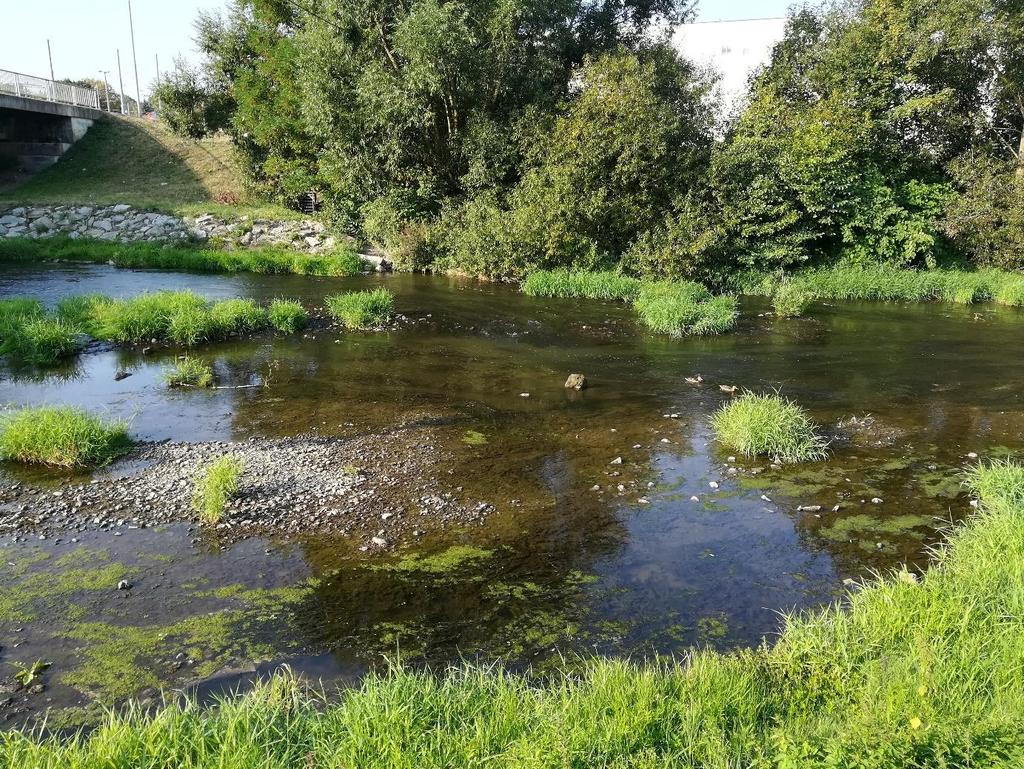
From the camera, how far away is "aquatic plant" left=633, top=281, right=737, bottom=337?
1945 centimetres

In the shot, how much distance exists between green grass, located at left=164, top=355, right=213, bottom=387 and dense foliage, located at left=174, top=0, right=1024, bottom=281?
13737mm

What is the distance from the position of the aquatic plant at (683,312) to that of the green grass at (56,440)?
44.4 ft

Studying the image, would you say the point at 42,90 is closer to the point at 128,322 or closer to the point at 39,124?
the point at 39,124

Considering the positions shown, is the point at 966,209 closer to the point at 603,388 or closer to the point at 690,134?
the point at 690,134

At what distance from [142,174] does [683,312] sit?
31220 mm

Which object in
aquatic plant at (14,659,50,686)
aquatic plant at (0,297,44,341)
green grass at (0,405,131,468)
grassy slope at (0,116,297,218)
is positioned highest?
grassy slope at (0,116,297,218)

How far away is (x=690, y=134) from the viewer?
2659 cm

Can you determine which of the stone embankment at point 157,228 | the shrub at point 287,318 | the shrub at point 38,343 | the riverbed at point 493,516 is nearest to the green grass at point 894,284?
the riverbed at point 493,516

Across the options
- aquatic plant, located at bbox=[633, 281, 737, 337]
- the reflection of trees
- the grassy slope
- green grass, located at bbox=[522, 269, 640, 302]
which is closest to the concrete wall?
the grassy slope

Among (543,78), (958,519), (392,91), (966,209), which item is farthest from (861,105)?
(958,519)

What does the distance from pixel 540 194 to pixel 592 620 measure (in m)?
20.6

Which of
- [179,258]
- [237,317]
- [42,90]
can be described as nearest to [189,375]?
[237,317]

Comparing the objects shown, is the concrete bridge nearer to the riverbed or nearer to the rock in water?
the riverbed

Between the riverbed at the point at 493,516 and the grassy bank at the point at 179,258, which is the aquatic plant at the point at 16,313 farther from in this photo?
the grassy bank at the point at 179,258
